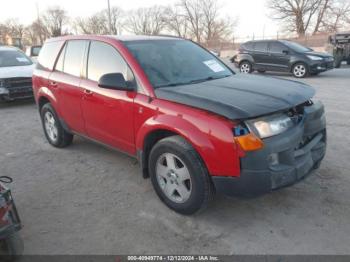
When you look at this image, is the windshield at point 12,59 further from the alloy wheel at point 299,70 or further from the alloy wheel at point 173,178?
the alloy wheel at point 299,70

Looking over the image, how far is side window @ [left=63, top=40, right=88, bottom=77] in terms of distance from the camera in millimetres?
4602

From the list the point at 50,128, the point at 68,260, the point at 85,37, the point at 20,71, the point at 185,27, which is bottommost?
the point at 68,260

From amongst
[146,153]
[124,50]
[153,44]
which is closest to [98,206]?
[146,153]

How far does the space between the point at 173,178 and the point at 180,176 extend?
0.39 feet

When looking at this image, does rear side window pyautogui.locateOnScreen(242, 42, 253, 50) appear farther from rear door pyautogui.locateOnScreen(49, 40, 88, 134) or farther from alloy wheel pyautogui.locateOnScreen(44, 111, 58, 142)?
rear door pyautogui.locateOnScreen(49, 40, 88, 134)

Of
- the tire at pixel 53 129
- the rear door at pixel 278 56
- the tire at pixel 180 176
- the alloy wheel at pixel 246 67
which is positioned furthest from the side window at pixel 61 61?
the alloy wheel at pixel 246 67

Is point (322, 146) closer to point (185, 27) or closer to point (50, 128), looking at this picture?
point (50, 128)

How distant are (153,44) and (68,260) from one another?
8.47 feet

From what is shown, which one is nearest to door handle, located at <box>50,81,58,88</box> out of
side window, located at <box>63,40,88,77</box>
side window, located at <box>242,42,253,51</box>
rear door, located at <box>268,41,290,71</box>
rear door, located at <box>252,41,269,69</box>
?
side window, located at <box>63,40,88,77</box>

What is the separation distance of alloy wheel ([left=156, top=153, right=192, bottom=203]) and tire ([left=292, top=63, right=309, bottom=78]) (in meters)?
11.4

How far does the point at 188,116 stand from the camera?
313 centimetres

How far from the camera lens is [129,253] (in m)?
2.93

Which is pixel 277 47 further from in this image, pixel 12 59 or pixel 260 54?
pixel 12 59

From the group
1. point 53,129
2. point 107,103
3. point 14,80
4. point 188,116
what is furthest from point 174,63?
point 14,80
